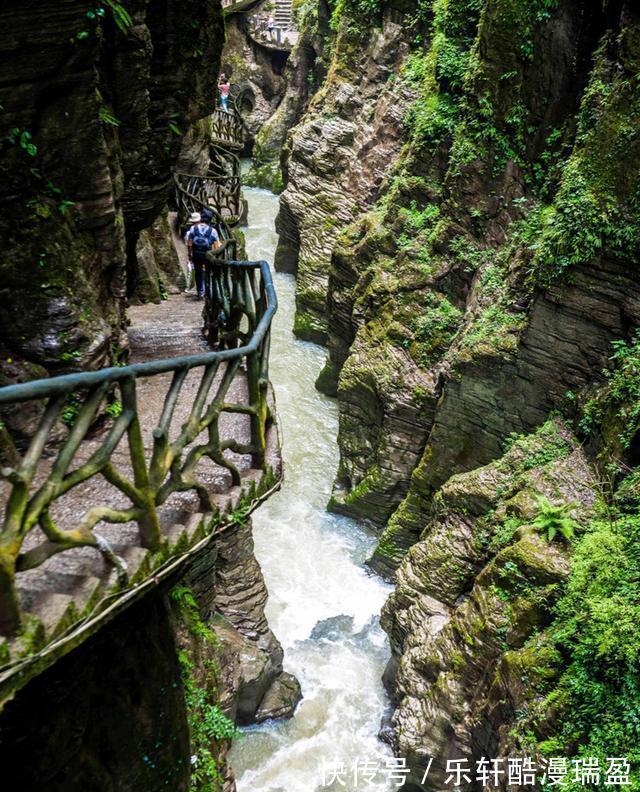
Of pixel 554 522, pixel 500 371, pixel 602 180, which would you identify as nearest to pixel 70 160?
pixel 554 522

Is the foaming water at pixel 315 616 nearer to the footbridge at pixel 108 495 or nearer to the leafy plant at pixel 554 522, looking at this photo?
the footbridge at pixel 108 495

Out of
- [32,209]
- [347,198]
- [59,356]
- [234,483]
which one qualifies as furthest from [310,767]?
[347,198]

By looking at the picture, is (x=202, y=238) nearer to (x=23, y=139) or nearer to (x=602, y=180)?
(x=23, y=139)

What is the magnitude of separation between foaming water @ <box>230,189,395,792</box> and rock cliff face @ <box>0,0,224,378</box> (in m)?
3.25

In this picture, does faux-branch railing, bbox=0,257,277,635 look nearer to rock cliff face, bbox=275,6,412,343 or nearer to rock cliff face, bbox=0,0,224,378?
rock cliff face, bbox=0,0,224,378

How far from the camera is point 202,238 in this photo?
29.7ft

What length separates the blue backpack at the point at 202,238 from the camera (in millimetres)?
9047

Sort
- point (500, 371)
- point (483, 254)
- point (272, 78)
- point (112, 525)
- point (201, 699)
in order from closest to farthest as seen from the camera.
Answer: point (112, 525) → point (201, 699) → point (500, 371) → point (483, 254) → point (272, 78)

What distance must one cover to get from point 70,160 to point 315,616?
9972 mm

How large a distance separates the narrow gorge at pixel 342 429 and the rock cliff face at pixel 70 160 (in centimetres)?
2

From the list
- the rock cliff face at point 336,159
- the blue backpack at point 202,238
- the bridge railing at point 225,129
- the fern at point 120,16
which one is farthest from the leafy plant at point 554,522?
the bridge railing at point 225,129

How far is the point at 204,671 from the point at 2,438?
175 inches

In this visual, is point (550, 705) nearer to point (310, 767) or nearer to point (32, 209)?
point (310, 767)

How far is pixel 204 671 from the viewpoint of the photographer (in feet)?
22.2
